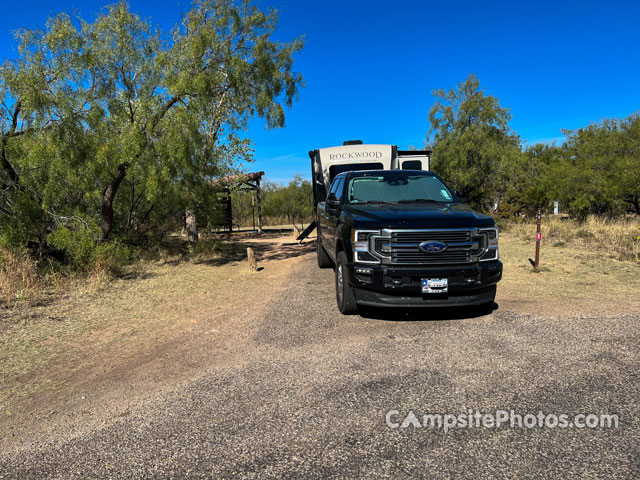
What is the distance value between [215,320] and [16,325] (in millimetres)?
2701

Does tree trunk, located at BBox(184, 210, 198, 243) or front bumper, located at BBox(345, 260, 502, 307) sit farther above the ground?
tree trunk, located at BBox(184, 210, 198, 243)

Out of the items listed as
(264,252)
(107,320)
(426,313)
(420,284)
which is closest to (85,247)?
(107,320)

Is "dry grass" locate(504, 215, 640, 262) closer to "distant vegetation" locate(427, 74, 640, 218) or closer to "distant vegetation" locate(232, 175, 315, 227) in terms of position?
"distant vegetation" locate(427, 74, 640, 218)

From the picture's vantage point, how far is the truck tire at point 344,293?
5.31 m

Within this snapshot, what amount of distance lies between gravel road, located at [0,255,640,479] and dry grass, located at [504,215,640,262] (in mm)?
7258

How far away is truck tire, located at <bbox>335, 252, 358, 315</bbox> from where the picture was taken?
531 cm

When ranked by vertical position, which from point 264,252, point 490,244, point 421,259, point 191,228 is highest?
point 191,228

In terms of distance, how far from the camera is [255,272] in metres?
9.93

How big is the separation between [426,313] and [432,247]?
125 centimetres

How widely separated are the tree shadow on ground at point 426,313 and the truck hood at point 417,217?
1282 mm

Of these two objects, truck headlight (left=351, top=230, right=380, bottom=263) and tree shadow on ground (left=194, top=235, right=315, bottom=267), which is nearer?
truck headlight (left=351, top=230, right=380, bottom=263)

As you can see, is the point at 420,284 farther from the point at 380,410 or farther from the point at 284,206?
the point at 284,206

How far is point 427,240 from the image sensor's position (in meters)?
4.75

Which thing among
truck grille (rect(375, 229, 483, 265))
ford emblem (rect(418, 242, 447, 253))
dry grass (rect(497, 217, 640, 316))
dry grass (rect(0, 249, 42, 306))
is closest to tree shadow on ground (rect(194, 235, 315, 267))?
dry grass (rect(0, 249, 42, 306))
